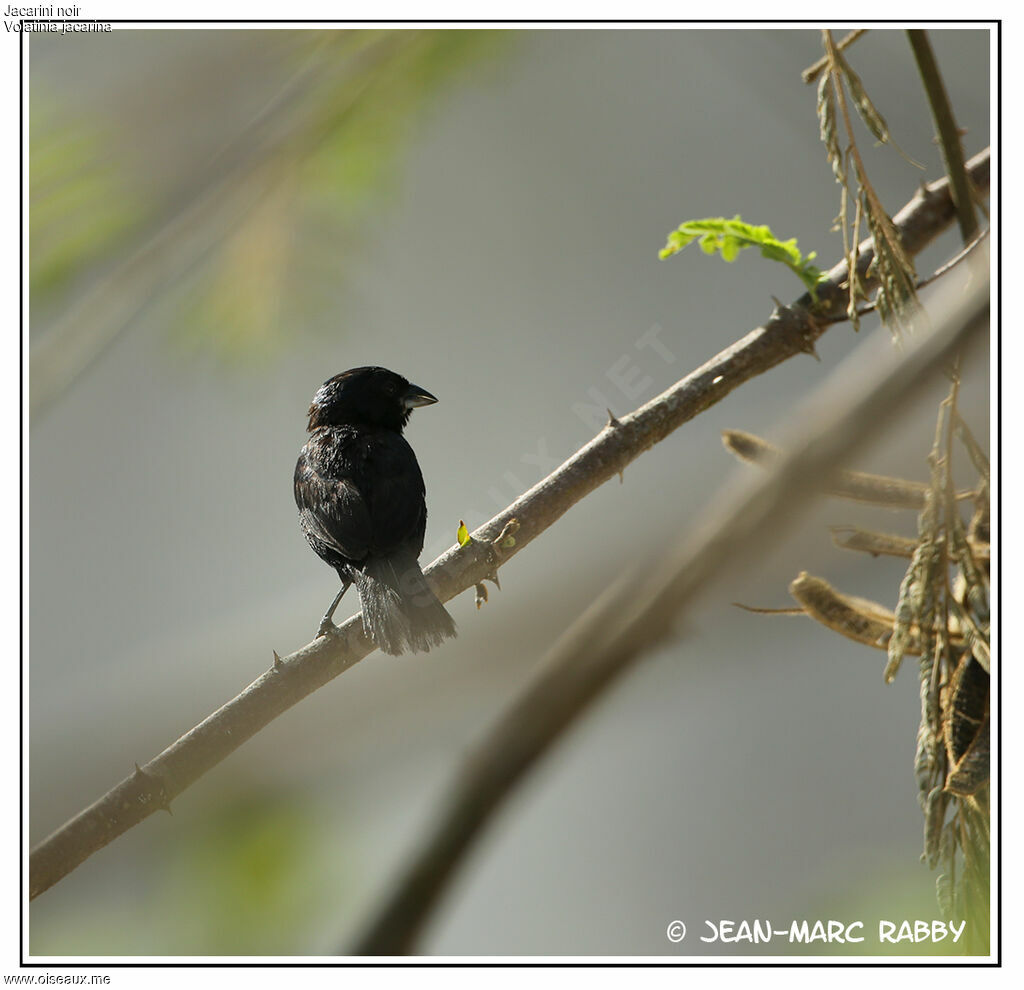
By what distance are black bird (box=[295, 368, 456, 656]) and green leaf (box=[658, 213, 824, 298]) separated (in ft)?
2.84

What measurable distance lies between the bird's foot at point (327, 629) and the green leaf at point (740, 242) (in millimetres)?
1057

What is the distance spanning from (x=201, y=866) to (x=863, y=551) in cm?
141

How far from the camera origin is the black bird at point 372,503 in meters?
1.96

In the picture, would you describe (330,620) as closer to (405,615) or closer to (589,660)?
(405,615)

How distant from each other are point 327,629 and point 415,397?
0.79 metres

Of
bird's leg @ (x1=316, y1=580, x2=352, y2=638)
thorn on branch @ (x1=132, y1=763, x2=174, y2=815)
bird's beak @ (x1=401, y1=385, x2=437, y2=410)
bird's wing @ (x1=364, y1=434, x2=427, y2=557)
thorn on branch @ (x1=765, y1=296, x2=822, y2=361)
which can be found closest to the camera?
thorn on branch @ (x1=132, y1=763, x2=174, y2=815)

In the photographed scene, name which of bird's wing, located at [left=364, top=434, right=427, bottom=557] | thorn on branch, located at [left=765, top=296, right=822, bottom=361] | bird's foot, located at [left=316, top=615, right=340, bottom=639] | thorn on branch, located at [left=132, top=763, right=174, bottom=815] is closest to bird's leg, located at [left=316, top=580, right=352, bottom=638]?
bird's foot, located at [left=316, top=615, right=340, bottom=639]

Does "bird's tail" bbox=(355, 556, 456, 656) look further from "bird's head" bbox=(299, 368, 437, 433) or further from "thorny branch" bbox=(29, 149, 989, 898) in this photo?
"bird's head" bbox=(299, 368, 437, 433)

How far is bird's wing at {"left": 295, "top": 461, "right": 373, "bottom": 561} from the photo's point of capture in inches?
89.4

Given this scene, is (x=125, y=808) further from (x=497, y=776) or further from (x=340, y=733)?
(x=497, y=776)

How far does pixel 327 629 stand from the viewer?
6.75 feet

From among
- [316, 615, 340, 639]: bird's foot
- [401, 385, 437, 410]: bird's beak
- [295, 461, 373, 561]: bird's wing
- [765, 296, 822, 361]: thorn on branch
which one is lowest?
[316, 615, 340, 639]: bird's foot

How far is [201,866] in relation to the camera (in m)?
1.82

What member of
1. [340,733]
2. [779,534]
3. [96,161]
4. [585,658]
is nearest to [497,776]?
[585,658]
